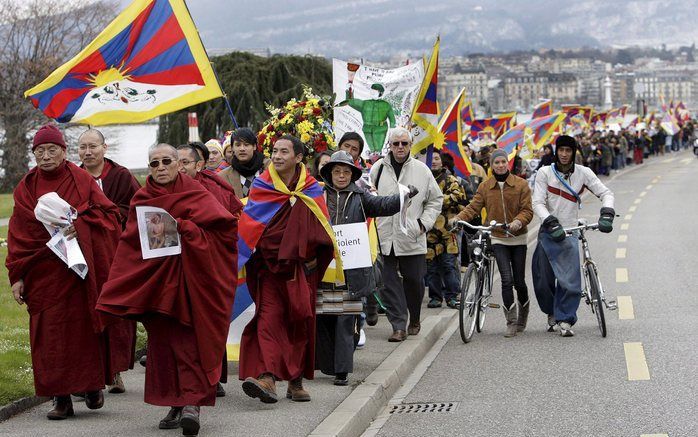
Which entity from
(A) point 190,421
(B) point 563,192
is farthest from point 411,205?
(A) point 190,421

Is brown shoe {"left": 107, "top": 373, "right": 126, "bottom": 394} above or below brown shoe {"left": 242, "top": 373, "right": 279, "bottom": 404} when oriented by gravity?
below

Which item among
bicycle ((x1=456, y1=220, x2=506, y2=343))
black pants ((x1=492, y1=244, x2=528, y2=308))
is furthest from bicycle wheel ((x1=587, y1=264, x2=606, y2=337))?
bicycle ((x1=456, y1=220, x2=506, y2=343))

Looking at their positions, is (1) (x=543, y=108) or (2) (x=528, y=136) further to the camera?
(1) (x=543, y=108)

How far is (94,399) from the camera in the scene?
8.82 m

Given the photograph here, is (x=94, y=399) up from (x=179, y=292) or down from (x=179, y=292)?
down

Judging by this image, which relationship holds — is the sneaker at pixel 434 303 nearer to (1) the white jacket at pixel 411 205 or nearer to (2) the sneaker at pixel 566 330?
(2) the sneaker at pixel 566 330

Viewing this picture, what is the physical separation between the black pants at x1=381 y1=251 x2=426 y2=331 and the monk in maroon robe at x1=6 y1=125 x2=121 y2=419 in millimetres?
3685

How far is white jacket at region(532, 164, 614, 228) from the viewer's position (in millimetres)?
12289

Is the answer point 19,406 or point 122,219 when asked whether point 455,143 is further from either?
point 19,406

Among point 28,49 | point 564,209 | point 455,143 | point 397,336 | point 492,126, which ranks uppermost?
point 28,49

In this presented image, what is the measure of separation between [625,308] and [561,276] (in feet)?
6.75

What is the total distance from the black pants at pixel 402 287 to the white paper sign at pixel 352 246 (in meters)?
1.98

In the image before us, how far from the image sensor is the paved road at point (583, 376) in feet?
27.9

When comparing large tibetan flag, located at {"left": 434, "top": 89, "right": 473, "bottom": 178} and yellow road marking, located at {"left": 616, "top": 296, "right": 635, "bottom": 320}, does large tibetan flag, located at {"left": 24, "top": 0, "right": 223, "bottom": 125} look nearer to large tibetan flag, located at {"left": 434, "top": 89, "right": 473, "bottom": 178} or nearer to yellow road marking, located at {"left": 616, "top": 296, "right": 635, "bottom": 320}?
yellow road marking, located at {"left": 616, "top": 296, "right": 635, "bottom": 320}
